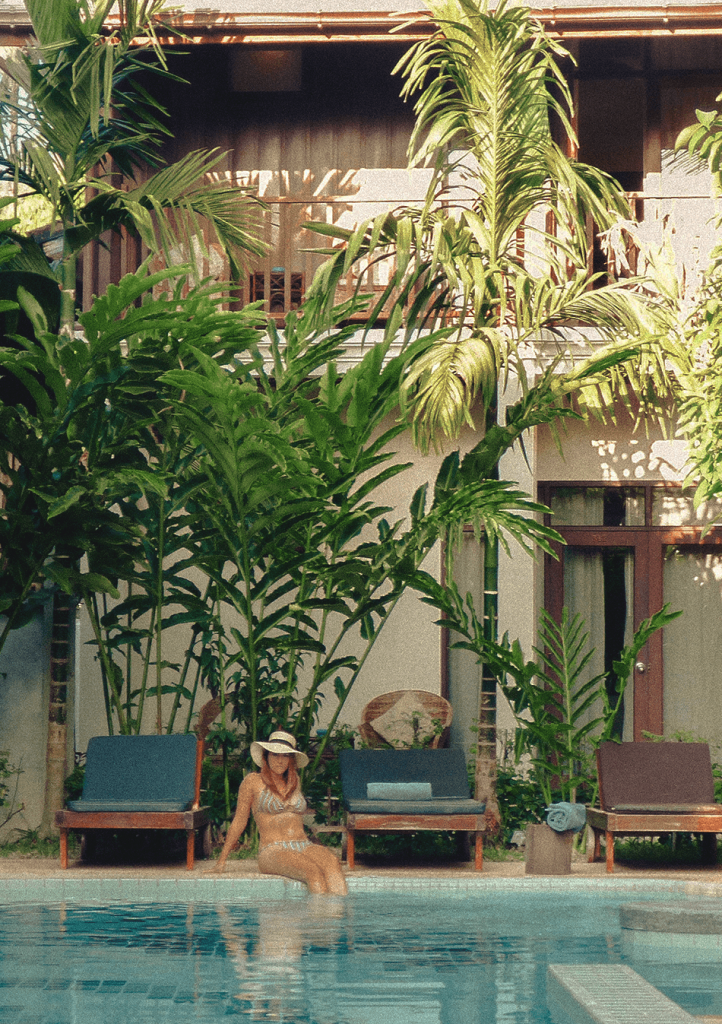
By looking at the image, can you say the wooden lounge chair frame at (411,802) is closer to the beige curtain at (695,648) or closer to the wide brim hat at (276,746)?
the wide brim hat at (276,746)

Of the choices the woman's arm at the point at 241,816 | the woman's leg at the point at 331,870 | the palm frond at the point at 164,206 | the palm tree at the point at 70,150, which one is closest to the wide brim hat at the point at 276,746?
the woman's arm at the point at 241,816

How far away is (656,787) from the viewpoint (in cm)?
991

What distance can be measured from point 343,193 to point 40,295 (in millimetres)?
5286

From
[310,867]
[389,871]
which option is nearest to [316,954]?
[310,867]

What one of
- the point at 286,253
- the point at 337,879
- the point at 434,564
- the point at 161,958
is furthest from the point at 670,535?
the point at 161,958

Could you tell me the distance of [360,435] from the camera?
30.0 feet

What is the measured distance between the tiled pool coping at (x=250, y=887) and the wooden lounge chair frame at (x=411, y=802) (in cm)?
39

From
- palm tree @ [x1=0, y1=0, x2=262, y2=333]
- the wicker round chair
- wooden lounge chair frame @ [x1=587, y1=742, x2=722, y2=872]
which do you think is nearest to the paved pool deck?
wooden lounge chair frame @ [x1=587, y1=742, x2=722, y2=872]

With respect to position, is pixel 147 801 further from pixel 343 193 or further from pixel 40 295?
pixel 343 193

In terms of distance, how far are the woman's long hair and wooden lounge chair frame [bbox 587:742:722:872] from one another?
7.16 feet

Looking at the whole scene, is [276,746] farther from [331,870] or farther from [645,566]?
[645,566]

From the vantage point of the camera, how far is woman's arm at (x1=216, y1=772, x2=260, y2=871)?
8.70m

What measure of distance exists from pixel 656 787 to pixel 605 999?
16.3ft

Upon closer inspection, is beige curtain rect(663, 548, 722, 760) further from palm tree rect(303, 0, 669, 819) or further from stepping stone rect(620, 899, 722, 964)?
stepping stone rect(620, 899, 722, 964)
